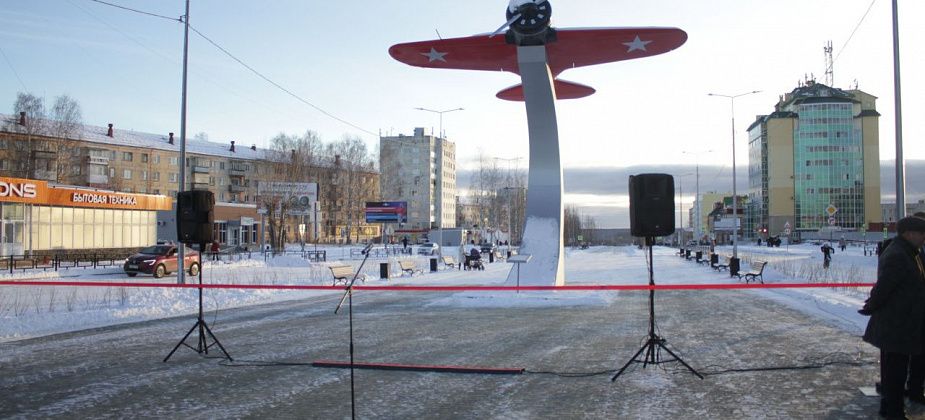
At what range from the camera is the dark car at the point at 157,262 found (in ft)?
101

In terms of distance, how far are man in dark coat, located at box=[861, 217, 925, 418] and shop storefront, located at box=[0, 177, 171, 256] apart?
132 ft

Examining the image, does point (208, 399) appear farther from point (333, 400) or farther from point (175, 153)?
point (175, 153)

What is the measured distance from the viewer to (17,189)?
123 feet

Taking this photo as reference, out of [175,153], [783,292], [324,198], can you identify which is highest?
[175,153]

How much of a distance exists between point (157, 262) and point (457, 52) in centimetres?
1932

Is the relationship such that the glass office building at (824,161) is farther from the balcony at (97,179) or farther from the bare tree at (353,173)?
the balcony at (97,179)

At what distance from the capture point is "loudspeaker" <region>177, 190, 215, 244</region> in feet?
34.1

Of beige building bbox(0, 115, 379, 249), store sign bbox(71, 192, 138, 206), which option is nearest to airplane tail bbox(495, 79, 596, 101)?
store sign bbox(71, 192, 138, 206)

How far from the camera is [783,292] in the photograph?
21.8m

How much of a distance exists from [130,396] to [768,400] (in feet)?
21.8

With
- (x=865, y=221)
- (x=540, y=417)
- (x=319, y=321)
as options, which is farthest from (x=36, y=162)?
(x=865, y=221)

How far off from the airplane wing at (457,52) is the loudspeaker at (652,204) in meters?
11.4

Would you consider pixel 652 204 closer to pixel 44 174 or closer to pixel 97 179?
pixel 44 174

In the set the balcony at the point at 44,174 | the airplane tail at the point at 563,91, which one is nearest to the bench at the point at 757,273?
the airplane tail at the point at 563,91
